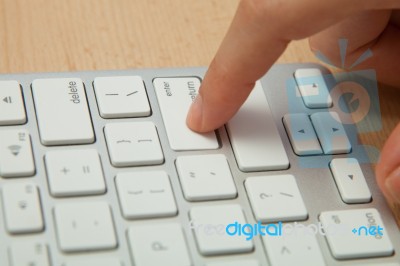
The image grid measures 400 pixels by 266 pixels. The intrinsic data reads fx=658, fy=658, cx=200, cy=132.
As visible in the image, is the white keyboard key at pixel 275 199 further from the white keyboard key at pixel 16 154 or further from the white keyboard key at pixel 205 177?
the white keyboard key at pixel 16 154

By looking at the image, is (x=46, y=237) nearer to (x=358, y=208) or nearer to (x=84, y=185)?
(x=84, y=185)

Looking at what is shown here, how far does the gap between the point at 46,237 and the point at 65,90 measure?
11 centimetres

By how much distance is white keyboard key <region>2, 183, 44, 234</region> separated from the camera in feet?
1.11

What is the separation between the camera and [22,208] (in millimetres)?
346

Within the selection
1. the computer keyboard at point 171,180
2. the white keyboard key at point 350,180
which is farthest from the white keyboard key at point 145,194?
the white keyboard key at point 350,180

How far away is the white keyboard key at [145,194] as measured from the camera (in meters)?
0.36

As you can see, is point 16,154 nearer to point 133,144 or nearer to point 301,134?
point 133,144

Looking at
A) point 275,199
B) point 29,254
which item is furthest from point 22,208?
point 275,199

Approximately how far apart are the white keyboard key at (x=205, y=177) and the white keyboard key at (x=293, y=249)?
1.5 inches

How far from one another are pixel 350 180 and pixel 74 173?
0.17 m

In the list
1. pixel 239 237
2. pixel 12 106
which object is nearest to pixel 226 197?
pixel 239 237

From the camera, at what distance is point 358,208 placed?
1.30 ft

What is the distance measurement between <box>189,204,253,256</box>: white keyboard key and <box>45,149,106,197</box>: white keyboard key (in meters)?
0.06

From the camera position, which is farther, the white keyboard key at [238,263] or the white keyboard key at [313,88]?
the white keyboard key at [313,88]
